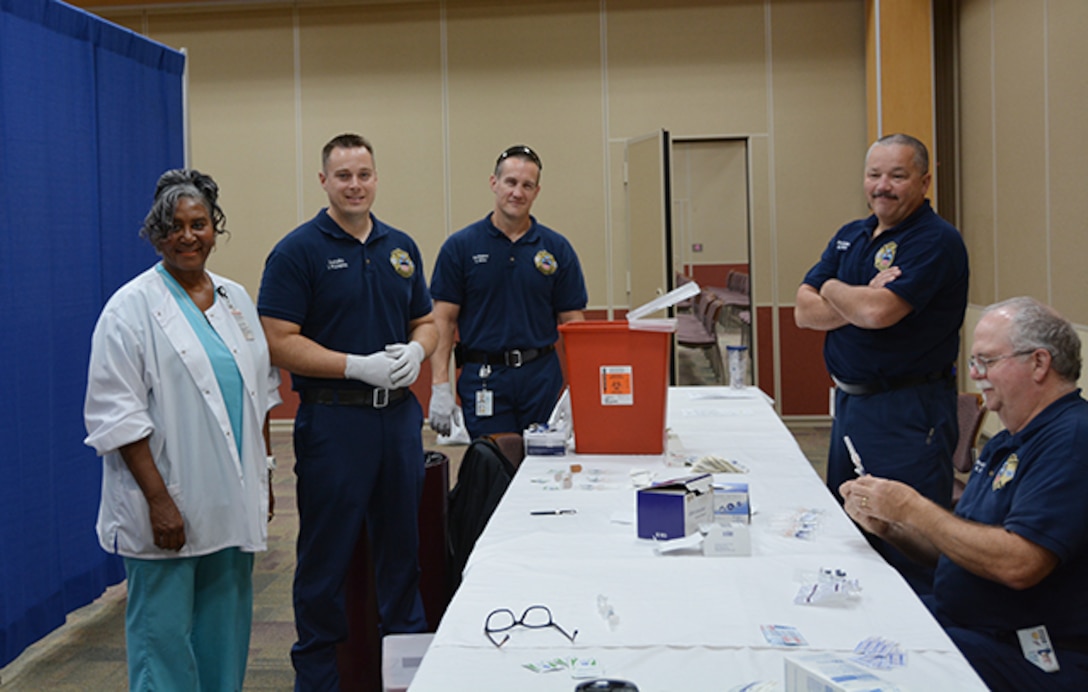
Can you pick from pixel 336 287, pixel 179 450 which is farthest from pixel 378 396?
pixel 179 450

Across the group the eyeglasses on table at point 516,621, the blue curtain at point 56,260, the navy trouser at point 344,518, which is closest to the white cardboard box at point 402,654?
the navy trouser at point 344,518

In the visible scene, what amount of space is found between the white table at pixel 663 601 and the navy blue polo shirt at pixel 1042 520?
0.22 m

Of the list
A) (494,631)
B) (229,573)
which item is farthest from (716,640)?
(229,573)

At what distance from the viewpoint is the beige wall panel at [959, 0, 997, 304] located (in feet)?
20.3

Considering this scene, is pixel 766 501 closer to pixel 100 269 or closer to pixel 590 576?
pixel 590 576

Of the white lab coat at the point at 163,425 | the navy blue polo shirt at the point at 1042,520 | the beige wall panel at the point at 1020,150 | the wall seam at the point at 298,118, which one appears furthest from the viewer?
the wall seam at the point at 298,118

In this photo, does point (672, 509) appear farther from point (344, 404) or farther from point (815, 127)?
point (815, 127)

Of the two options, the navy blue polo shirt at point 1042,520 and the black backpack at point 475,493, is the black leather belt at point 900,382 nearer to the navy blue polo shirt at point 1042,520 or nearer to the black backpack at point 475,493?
the navy blue polo shirt at point 1042,520

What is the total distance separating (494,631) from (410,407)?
4.97ft

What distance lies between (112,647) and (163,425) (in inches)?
63.5

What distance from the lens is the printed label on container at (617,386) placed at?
2.93 metres

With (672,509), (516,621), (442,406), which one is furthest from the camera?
(442,406)

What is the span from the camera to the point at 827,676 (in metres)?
1.22

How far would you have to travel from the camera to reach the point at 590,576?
189 cm
